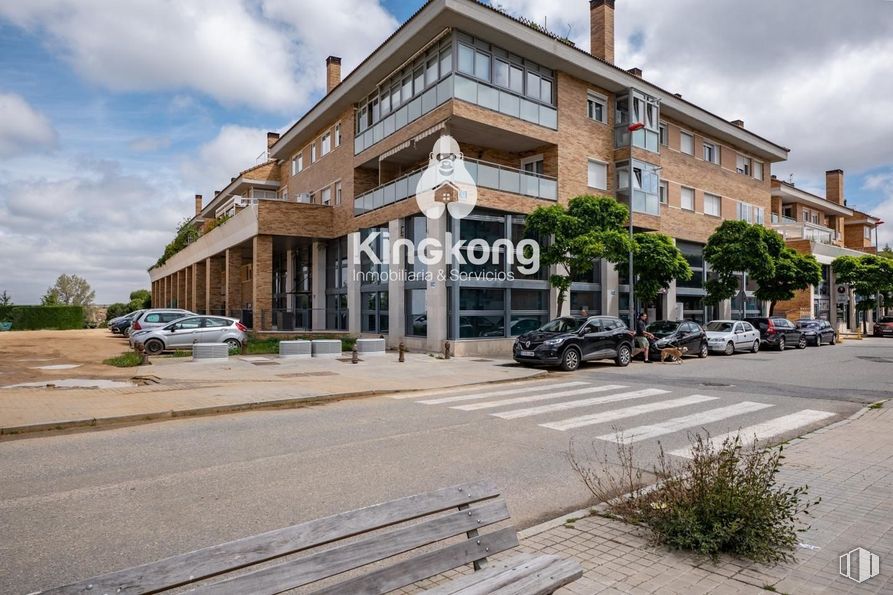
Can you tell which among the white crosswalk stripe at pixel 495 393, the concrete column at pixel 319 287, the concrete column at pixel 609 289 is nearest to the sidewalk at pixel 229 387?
the white crosswalk stripe at pixel 495 393

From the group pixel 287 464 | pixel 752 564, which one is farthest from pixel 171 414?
pixel 752 564

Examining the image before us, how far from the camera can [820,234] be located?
4666 cm

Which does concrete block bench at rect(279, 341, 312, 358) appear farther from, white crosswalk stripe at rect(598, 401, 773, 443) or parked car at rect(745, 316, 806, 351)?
parked car at rect(745, 316, 806, 351)

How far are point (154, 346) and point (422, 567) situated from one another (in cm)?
1998

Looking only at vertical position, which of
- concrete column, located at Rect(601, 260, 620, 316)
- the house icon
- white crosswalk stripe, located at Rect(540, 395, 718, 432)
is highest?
concrete column, located at Rect(601, 260, 620, 316)

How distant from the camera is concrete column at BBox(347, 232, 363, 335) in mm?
26156

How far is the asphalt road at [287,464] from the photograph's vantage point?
442 cm

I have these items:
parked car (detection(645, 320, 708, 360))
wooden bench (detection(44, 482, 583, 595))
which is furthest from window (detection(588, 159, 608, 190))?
wooden bench (detection(44, 482, 583, 595))

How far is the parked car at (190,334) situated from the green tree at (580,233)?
11318 millimetres

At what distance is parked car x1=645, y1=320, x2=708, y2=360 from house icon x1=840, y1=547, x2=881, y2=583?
17.3 m

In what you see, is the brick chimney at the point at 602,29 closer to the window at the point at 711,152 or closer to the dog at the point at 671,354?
the window at the point at 711,152

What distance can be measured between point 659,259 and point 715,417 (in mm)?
14370

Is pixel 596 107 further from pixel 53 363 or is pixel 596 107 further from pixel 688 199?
pixel 53 363

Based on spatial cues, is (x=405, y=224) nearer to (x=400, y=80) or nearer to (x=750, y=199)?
(x=400, y=80)
